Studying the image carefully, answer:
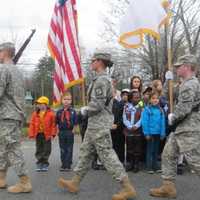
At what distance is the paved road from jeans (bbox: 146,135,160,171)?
0.80 ft

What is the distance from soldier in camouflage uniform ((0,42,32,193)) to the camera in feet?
20.0

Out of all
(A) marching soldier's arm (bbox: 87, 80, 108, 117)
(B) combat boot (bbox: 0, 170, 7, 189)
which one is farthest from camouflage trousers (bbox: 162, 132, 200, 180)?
(B) combat boot (bbox: 0, 170, 7, 189)

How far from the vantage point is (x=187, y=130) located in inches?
225

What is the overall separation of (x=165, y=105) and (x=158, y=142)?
661 mm

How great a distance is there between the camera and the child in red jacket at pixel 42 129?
7.88 metres

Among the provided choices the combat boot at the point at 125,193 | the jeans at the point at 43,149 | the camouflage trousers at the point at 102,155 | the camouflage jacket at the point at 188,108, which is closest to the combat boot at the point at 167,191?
the combat boot at the point at 125,193

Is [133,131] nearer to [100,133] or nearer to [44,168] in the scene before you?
[44,168]

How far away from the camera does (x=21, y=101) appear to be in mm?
6262

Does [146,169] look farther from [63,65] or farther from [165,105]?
[63,65]

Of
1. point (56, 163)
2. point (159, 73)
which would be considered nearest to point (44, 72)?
point (159, 73)

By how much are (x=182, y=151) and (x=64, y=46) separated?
10.6ft

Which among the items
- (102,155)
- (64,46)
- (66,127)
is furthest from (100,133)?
(64,46)

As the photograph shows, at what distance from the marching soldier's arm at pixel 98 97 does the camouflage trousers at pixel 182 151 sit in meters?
1.05

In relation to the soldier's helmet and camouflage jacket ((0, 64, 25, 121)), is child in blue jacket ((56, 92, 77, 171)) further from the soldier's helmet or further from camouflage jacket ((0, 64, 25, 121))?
the soldier's helmet
